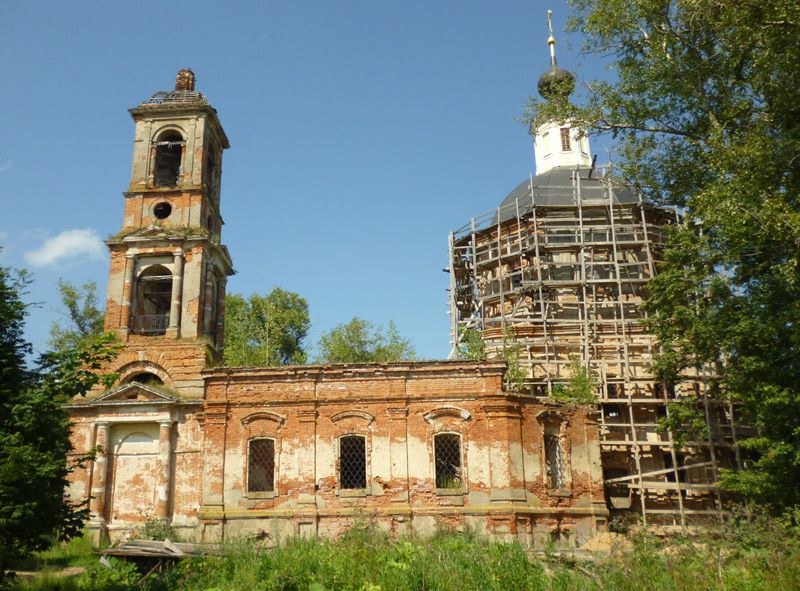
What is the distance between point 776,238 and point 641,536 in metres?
6.87

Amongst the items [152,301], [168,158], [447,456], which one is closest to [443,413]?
[447,456]

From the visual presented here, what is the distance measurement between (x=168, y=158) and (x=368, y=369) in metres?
10.5

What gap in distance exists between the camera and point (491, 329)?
939 inches

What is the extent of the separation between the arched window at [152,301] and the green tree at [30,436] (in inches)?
374

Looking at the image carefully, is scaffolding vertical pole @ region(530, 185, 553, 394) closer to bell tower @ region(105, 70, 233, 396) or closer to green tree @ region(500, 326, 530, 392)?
green tree @ region(500, 326, 530, 392)

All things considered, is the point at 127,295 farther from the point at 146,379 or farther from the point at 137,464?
the point at 137,464

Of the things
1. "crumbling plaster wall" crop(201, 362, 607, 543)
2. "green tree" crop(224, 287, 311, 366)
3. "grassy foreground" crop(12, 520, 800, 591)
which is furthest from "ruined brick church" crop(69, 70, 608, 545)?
"green tree" crop(224, 287, 311, 366)

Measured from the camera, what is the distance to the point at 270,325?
1522 inches

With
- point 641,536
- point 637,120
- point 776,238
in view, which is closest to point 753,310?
point 776,238

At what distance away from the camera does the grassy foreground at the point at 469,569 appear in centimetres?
903

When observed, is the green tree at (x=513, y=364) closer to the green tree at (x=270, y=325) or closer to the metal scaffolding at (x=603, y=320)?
the metal scaffolding at (x=603, y=320)

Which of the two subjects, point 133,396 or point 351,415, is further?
point 133,396

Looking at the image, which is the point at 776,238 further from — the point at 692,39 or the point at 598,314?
the point at 598,314

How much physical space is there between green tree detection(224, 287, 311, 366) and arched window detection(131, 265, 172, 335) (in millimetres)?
13819
